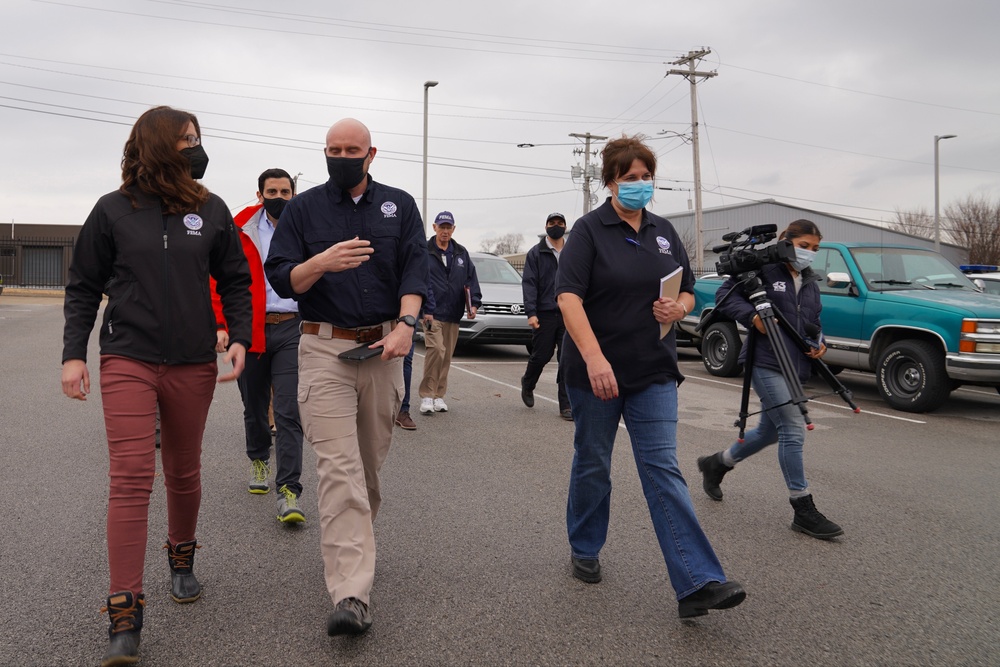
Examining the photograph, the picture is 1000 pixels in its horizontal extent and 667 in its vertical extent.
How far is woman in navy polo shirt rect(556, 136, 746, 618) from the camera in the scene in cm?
337

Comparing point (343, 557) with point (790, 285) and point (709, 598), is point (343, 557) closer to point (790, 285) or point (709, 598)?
point (709, 598)

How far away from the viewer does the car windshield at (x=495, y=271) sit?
15.5 meters

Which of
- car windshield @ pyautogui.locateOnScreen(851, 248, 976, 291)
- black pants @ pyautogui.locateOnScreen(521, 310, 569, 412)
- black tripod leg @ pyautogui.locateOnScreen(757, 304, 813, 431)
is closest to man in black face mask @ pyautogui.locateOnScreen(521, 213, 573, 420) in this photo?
black pants @ pyautogui.locateOnScreen(521, 310, 569, 412)

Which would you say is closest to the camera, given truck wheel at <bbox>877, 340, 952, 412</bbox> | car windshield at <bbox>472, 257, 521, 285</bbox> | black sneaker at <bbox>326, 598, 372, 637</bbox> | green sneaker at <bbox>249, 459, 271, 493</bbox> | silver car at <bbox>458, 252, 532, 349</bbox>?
black sneaker at <bbox>326, 598, 372, 637</bbox>

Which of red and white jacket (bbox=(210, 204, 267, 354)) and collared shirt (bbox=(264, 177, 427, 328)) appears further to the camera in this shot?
red and white jacket (bbox=(210, 204, 267, 354))

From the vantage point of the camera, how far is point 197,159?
10.8 ft

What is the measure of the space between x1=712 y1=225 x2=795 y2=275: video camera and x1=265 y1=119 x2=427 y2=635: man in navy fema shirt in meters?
2.05

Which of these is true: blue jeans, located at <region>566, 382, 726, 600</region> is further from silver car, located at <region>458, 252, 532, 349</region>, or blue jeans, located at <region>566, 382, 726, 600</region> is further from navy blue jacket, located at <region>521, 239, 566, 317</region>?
silver car, located at <region>458, 252, 532, 349</region>

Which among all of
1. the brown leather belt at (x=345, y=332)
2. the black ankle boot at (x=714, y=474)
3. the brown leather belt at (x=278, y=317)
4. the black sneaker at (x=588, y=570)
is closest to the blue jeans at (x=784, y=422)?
the black ankle boot at (x=714, y=474)

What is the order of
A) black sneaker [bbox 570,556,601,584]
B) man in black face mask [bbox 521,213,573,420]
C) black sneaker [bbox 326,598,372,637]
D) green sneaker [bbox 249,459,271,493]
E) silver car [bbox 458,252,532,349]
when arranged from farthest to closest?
silver car [bbox 458,252,532,349] < man in black face mask [bbox 521,213,573,420] < green sneaker [bbox 249,459,271,493] < black sneaker [bbox 570,556,601,584] < black sneaker [bbox 326,598,372,637]

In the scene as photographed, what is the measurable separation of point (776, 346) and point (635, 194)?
1493 mm

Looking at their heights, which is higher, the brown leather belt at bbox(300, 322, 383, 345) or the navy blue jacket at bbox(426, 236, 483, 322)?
→ the navy blue jacket at bbox(426, 236, 483, 322)

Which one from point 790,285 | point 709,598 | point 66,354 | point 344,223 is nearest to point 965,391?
point 790,285

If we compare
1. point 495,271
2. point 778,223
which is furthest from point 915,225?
point 495,271
